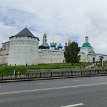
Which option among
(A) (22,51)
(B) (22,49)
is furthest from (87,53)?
(B) (22,49)

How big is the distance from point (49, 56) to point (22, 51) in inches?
932

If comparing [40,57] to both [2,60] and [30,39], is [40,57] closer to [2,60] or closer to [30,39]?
[30,39]

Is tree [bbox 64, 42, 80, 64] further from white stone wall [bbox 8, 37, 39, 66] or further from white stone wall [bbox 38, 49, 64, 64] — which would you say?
white stone wall [bbox 38, 49, 64, 64]

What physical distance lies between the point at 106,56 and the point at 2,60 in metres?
72.3

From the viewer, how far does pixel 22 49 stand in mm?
98000

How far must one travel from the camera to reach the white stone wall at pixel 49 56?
11562cm

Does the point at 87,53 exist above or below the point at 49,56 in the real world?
above

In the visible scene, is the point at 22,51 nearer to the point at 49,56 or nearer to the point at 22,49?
the point at 22,49

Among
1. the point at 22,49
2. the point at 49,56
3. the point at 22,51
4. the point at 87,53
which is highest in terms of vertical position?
the point at 87,53

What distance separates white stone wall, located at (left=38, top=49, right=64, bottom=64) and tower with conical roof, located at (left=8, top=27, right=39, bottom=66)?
14792mm

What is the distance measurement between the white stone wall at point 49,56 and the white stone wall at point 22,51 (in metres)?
14.9

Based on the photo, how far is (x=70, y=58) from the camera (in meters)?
78.3

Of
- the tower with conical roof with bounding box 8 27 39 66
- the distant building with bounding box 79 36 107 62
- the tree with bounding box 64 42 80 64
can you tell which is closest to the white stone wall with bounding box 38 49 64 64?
the tower with conical roof with bounding box 8 27 39 66

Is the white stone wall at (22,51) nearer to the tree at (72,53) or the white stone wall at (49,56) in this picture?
the white stone wall at (49,56)
